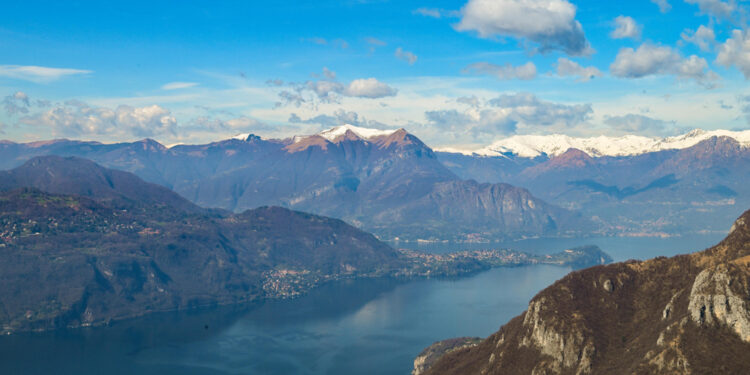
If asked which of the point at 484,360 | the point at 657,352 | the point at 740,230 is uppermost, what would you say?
the point at 740,230

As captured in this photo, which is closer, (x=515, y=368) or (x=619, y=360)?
(x=619, y=360)

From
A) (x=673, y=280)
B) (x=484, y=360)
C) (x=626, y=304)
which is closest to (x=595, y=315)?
(x=626, y=304)

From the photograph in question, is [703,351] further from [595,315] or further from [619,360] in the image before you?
[595,315]

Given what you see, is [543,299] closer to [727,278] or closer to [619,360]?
[619,360]

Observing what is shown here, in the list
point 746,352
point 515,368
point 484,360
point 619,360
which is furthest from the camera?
point 484,360

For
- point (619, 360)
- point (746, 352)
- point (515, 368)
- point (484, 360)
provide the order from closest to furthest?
1. point (746, 352)
2. point (619, 360)
3. point (515, 368)
4. point (484, 360)

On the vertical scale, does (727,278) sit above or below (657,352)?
above

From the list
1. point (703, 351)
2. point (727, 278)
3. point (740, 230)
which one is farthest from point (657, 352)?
point (740, 230)
